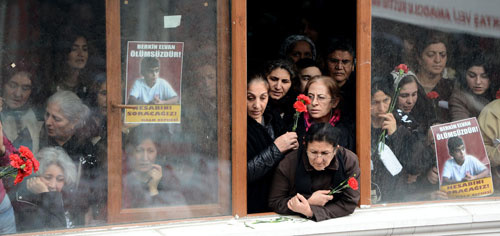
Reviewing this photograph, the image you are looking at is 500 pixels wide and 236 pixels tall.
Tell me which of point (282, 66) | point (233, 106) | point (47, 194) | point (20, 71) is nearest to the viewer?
point (20, 71)

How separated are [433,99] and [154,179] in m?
2.31

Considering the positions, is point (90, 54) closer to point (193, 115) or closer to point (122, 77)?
point (122, 77)

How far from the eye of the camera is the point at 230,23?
5.32 metres

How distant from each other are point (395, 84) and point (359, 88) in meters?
0.33

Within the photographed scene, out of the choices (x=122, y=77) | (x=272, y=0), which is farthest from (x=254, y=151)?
(x=272, y=0)

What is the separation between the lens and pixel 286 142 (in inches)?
219

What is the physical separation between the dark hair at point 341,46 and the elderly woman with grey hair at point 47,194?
2.38 m

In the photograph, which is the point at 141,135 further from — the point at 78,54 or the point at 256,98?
the point at 256,98

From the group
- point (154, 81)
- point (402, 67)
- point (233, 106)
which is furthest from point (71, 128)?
point (402, 67)

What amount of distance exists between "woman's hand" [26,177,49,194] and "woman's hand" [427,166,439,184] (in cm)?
295

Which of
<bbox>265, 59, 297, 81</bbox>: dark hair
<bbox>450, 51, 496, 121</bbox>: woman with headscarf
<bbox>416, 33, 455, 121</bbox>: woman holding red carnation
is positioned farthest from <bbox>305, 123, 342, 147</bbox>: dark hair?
<bbox>450, 51, 496, 121</bbox>: woman with headscarf

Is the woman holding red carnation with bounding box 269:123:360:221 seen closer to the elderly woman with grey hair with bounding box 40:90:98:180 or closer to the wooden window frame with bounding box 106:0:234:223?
the wooden window frame with bounding box 106:0:234:223

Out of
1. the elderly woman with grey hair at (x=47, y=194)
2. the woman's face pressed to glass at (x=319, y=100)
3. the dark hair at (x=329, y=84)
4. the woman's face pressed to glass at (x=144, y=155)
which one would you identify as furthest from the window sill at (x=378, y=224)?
the dark hair at (x=329, y=84)

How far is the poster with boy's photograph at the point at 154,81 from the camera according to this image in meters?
5.10
